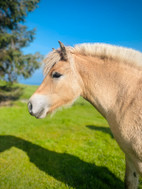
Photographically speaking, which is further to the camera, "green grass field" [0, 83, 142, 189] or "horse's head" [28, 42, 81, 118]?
"green grass field" [0, 83, 142, 189]

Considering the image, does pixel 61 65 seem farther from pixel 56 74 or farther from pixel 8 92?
pixel 8 92

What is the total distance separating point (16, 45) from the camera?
10.9 metres

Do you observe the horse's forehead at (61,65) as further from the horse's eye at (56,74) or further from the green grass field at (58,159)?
the green grass field at (58,159)

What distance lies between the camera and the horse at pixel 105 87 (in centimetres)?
177

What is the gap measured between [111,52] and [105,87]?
55 centimetres

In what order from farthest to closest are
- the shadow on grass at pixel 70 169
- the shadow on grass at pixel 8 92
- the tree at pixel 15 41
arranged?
the shadow on grass at pixel 8 92 < the tree at pixel 15 41 < the shadow on grass at pixel 70 169

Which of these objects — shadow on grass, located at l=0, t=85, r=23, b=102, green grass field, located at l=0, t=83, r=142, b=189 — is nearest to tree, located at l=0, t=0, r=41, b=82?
shadow on grass, located at l=0, t=85, r=23, b=102

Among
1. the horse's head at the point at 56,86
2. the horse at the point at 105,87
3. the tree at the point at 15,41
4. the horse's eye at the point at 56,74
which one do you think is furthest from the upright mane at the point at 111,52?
the tree at the point at 15,41

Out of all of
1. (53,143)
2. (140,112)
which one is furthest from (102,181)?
(53,143)

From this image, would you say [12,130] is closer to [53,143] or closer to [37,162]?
[53,143]

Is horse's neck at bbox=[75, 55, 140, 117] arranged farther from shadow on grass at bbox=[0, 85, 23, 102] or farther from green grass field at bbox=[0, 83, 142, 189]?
shadow on grass at bbox=[0, 85, 23, 102]

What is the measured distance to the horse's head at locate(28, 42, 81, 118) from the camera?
2.22 metres

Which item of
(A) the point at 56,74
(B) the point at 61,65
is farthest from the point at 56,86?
(B) the point at 61,65

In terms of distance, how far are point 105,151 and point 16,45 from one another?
10362 mm
